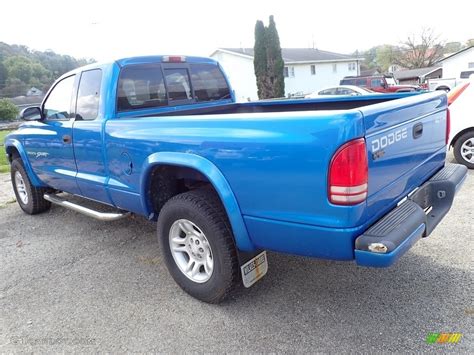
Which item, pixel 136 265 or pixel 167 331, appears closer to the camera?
pixel 167 331

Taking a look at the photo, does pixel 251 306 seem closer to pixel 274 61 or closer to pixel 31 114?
pixel 31 114

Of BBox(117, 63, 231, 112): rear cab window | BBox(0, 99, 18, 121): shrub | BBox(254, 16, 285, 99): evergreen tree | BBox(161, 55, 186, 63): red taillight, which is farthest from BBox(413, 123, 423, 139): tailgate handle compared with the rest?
BBox(0, 99, 18, 121): shrub

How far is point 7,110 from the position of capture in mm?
52281

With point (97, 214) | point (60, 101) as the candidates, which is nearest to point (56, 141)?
point (60, 101)

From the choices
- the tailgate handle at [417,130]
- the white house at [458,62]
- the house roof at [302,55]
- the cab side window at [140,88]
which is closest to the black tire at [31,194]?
the cab side window at [140,88]

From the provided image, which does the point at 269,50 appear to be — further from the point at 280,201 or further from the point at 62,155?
the point at 280,201

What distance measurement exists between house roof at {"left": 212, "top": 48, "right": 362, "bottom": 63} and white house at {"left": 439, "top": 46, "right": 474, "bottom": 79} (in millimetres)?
10607

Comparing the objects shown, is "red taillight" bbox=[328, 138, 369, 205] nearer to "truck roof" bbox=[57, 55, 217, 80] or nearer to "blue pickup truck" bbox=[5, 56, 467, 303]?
"blue pickup truck" bbox=[5, 56, 467, 303]

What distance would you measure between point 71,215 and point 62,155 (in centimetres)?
163

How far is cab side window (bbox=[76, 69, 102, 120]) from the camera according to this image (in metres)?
3.90

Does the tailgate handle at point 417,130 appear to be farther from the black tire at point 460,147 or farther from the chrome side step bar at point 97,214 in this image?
the black tire at point 460,147

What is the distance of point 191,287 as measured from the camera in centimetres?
321

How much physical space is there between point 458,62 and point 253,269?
50.3 meters

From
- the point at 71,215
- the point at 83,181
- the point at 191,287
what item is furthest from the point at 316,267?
the point at 71,215
